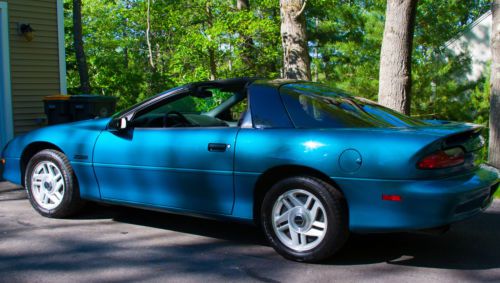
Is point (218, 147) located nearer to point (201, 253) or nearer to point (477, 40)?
point (201, 253)

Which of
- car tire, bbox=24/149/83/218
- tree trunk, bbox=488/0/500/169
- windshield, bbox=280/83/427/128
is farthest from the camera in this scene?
tree trunk, bbox=488/0/500/169

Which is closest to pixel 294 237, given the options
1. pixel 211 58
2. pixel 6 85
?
pixel 6 85

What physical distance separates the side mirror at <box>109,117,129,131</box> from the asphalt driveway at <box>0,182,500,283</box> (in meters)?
0.96

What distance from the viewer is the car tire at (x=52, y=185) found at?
516 centimetres

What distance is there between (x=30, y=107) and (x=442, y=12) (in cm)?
1311

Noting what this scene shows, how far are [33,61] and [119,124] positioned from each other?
6.54 m

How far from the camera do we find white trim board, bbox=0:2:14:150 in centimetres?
983

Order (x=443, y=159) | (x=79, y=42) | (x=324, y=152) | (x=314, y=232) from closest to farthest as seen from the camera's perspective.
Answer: (x=443, y=159)
(x=324, y=152)
(x=314, y=232)
(x=79, y=42)

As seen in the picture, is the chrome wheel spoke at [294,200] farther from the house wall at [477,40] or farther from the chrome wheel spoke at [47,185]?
the house wall at [477,40]

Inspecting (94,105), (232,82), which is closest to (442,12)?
(94,105)

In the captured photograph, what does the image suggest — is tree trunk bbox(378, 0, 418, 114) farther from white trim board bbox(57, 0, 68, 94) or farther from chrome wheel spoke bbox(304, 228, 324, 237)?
white trim board bbox(57, 0, 68, 94)

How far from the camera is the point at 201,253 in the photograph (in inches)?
168

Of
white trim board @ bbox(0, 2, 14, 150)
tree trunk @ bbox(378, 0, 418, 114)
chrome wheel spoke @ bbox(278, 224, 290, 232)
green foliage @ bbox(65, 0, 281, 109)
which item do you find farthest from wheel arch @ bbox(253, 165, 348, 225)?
green foliage @ bbox(65, 0, 281, 109)

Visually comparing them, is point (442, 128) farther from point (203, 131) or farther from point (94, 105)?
point (94, 105)
